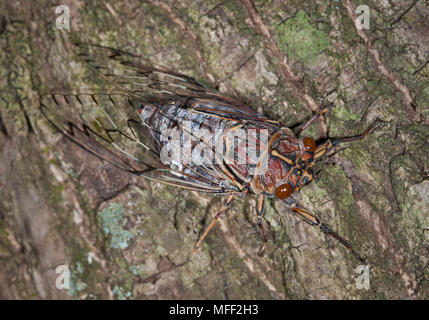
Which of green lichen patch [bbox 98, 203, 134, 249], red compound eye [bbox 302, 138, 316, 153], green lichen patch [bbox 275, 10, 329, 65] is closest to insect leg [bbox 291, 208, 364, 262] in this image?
red compound eye [bbox 302, 138, 316, 153]

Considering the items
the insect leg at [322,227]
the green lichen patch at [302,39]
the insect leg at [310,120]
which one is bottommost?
the insect leg at [322,227]

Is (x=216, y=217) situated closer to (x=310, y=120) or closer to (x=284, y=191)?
(x=284, y=191)

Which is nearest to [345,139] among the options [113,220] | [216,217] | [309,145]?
[309,145]

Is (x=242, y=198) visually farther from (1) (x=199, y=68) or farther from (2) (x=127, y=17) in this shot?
(2) (x=127, y=17)

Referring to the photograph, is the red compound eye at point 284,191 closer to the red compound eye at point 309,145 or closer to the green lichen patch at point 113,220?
the red compound eye at point 309,145

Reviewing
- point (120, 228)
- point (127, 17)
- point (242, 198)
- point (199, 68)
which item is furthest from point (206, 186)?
point (127, 17)

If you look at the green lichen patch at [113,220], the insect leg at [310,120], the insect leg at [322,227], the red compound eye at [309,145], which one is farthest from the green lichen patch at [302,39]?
the green lichen patch at [113,220]

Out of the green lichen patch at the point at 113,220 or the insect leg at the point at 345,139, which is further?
the green lichen patch at the point at 113,220

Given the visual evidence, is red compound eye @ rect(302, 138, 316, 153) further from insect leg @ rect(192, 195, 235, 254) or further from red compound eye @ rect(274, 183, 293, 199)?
insect leg @ rect(192, 195, 235, 254)
